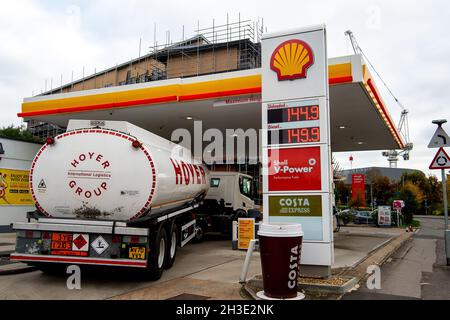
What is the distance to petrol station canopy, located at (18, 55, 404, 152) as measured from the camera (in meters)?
A: 11.2

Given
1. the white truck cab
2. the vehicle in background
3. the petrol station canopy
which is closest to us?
the petrol station canopy

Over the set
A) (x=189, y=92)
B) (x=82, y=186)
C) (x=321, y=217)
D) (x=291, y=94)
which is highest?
(x=189, y=92)

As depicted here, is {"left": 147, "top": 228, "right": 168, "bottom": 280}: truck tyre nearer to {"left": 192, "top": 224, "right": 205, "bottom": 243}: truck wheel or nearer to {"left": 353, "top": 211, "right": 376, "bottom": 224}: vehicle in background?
{"left": 192, "top": 224, "right": 205, "bottom": 243}: truck wheel

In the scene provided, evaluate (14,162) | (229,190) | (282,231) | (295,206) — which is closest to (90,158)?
(282,231)

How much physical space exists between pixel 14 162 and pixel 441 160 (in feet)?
51.8

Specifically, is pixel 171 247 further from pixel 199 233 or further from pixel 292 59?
pixel 292 59

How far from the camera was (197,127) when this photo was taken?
17.2 meters

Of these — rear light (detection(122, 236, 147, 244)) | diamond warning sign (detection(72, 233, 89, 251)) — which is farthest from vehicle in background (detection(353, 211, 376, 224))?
diamond warning sign (detection(72, 233, 89, 251))

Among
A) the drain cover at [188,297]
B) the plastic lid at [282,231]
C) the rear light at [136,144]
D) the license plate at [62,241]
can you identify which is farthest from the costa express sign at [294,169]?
the license plate at [62,241]

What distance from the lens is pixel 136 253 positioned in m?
7.19

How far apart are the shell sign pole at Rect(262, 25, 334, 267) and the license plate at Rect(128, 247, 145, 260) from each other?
8.05 feet

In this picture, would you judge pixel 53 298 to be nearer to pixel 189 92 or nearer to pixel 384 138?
pixel 189 92
